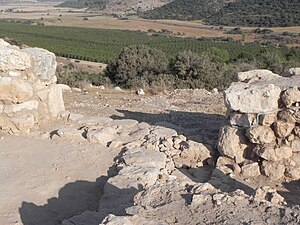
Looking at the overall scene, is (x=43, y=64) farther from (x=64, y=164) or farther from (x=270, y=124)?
(x=270, y=124)

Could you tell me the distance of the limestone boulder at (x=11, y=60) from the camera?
866 cm

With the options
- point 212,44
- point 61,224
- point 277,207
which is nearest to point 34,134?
point 61,224

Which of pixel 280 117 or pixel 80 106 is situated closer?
pixel 280 117

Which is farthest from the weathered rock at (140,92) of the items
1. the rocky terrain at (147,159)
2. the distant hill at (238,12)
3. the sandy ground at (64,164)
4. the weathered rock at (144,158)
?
the distant hill at (238,12)

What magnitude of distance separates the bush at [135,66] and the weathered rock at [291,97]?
29.9 feet

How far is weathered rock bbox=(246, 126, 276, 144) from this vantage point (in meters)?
7.31

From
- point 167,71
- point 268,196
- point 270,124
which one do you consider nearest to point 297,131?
point 270,124

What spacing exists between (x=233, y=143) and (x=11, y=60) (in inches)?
175

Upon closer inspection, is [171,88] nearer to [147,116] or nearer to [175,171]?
[147,116]

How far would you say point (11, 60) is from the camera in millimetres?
8688

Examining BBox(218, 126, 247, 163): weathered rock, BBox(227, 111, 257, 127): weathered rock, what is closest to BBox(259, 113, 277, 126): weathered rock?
BBox(227, 111, 257, 127): weathered rock

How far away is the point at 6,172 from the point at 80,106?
3.83 meters

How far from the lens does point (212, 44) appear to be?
56719 mm

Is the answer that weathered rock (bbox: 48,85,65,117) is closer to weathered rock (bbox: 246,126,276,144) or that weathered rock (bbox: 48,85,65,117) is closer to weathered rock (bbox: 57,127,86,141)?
weathered rock (bbox: 57,127,86,141)
